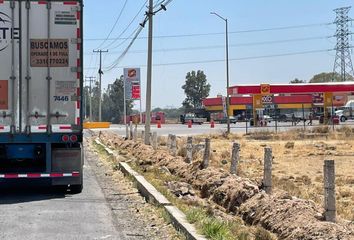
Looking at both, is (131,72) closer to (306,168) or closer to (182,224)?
(306,168)

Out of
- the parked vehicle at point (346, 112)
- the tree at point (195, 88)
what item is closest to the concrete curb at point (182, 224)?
the parked vehicle at point (346, 112)

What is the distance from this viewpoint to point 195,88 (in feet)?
493

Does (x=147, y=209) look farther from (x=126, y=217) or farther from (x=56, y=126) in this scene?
(x=56, y=126)

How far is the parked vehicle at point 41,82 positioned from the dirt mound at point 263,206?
2828 mm

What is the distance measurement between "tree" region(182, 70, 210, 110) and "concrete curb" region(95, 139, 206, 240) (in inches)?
5265

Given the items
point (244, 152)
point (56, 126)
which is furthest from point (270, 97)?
point (56, 126)

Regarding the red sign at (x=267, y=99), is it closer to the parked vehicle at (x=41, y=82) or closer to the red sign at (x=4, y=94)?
the parked vehicle at (x=41, y=82)

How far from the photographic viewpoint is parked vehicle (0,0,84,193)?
1169cm

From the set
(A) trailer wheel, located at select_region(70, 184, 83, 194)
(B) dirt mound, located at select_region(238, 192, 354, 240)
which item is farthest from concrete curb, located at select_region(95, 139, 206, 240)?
(A) trailer wheel, located at select_region(70, 184, 83, 194)

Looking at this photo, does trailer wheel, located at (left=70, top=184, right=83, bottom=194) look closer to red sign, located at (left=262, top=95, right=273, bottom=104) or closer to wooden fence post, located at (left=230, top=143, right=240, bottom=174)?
wooden fence post, located at (left=230, top=143, right=240, bottom=174)

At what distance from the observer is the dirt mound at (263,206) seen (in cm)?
695

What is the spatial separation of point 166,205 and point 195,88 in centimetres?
14080

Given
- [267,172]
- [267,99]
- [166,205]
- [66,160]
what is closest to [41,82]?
[66,160]

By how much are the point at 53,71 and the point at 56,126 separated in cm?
117
